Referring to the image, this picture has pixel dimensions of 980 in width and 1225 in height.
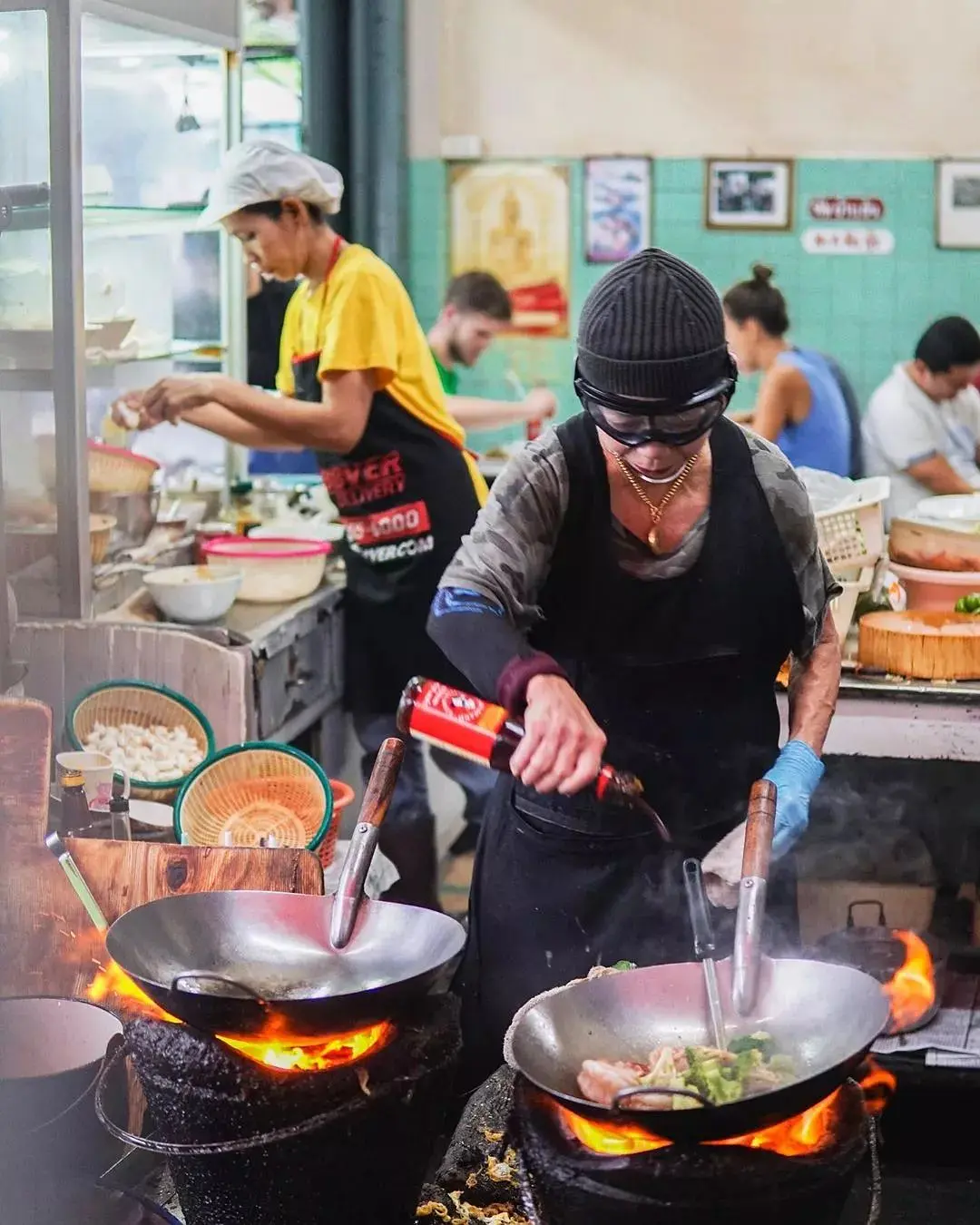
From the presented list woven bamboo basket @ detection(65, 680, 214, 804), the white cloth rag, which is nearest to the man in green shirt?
woven bamboo basket @ detection(65, 680, 214, 804)

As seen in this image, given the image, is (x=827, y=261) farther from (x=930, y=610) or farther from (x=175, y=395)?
(x=175, y=395)

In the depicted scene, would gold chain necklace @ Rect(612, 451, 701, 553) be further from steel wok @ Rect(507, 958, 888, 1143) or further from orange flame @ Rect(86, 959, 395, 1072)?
orange flame @ Rect(86, 959, 395, 1072)

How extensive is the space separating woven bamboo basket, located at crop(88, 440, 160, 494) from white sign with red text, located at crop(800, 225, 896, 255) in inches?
121

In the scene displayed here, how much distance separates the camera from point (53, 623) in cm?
328

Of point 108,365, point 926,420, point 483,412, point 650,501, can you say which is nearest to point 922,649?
point 650,501

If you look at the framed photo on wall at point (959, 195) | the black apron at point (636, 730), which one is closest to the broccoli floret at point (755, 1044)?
the black apron at point (636, 730)

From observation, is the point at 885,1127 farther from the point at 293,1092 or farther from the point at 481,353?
the point at 481,353

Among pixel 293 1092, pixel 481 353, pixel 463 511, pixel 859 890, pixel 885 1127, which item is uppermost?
pixel 481 353

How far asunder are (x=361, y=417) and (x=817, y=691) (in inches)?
65.1

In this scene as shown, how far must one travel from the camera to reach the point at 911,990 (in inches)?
123

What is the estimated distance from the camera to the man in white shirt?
527 cm

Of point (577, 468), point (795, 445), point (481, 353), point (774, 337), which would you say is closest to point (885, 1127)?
point (577, 468)

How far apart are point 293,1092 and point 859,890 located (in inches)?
83.8

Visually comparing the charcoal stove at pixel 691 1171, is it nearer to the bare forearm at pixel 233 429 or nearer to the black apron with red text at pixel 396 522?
the black apron with red text at pixel 396 522
